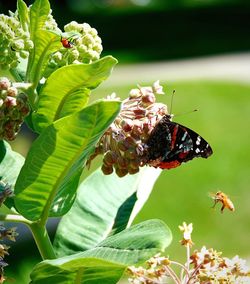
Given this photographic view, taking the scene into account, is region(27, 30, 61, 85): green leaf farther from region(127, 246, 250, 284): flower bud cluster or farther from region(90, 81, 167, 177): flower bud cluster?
region(127, 246, 250, 284): flower bud cluster

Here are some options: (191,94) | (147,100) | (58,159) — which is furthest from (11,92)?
(191,94)

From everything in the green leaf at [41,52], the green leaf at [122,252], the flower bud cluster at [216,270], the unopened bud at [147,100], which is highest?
the green leaf at [41,52]

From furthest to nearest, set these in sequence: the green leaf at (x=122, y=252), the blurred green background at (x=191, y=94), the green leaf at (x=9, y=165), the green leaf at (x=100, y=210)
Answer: the blurred green background at (x=191, y=94) → the green leaf at (x=100, y=210) → the green leaf at (x=9, y=165) → the green leaf at (x=122, y=252)

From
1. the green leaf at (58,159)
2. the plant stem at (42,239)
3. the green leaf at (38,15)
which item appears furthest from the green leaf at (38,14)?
the plant stem at (42,239)

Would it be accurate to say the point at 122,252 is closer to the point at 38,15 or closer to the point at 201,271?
the point at 201,271

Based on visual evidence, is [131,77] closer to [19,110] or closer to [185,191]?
[185,191]

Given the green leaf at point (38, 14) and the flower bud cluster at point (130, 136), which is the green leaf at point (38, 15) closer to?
the green leaf at point (38, 14)

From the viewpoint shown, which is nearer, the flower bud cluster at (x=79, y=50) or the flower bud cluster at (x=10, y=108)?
the flower bud cluster at (x=10, y=108)

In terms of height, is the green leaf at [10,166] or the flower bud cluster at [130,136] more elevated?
the flower bud cluster at [130,136]
